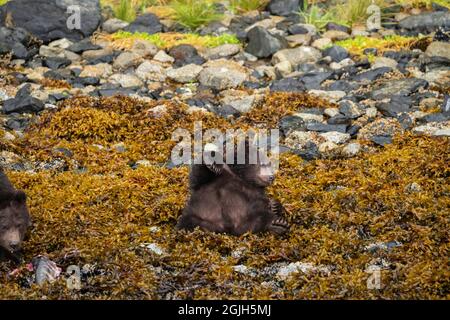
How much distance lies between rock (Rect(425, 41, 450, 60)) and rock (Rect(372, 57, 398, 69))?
68 cm

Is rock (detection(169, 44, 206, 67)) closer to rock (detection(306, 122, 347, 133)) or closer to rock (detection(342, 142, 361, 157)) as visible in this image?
rock (detection(306, 122, 347, 133))

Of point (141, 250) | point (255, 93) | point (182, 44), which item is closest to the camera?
point (141, 250)

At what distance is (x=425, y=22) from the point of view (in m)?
14.3

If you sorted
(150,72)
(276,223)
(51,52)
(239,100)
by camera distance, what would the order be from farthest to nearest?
1. (51,52)
2. (150,72)
3. (239,100)
4. (276,223)

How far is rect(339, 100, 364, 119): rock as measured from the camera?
31.6 ft

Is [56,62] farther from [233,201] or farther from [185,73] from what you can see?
[233,201]

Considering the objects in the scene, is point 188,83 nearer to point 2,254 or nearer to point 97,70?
point 97,70

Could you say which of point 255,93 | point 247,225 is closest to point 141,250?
point 247,225

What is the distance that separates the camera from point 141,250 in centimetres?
574

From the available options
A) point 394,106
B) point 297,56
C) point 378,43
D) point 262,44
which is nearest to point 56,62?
point 262,44

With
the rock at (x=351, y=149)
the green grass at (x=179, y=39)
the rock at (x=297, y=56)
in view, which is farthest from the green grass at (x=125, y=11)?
the rock at (x=351, y=149)

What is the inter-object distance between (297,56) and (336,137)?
13.6 ft
